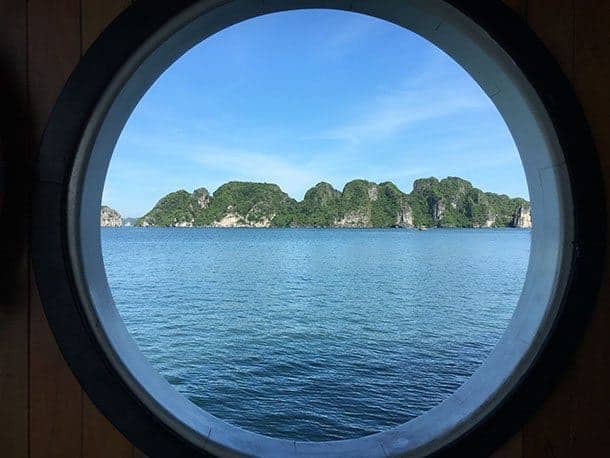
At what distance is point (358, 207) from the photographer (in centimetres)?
7606

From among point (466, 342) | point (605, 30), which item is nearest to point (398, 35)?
point (466, 342)

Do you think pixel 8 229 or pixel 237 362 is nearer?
pixel 8 229

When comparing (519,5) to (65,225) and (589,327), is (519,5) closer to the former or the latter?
(589,327)

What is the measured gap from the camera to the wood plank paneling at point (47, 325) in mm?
1066

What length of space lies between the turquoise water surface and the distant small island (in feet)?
108

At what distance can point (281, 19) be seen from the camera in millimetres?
50406

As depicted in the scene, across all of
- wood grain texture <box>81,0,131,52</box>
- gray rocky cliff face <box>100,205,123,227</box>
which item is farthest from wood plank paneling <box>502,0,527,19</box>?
gray rocky cliff face <box>100,205,123,227</box>

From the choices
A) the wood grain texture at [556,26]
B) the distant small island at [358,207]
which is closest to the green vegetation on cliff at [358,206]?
the distant small island at [358,207]

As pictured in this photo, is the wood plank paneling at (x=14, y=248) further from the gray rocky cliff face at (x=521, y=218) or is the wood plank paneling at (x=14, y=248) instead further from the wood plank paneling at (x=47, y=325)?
the gray rocky cliff face at (x=521, y=218)

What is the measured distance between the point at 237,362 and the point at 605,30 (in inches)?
576

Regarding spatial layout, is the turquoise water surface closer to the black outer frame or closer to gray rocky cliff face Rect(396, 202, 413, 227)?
the black outer frame

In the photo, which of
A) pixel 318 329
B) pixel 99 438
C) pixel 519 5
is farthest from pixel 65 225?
pixel 318 329

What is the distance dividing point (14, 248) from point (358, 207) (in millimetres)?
75783

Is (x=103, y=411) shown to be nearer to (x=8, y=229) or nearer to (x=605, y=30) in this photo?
(x=8, y=229)
